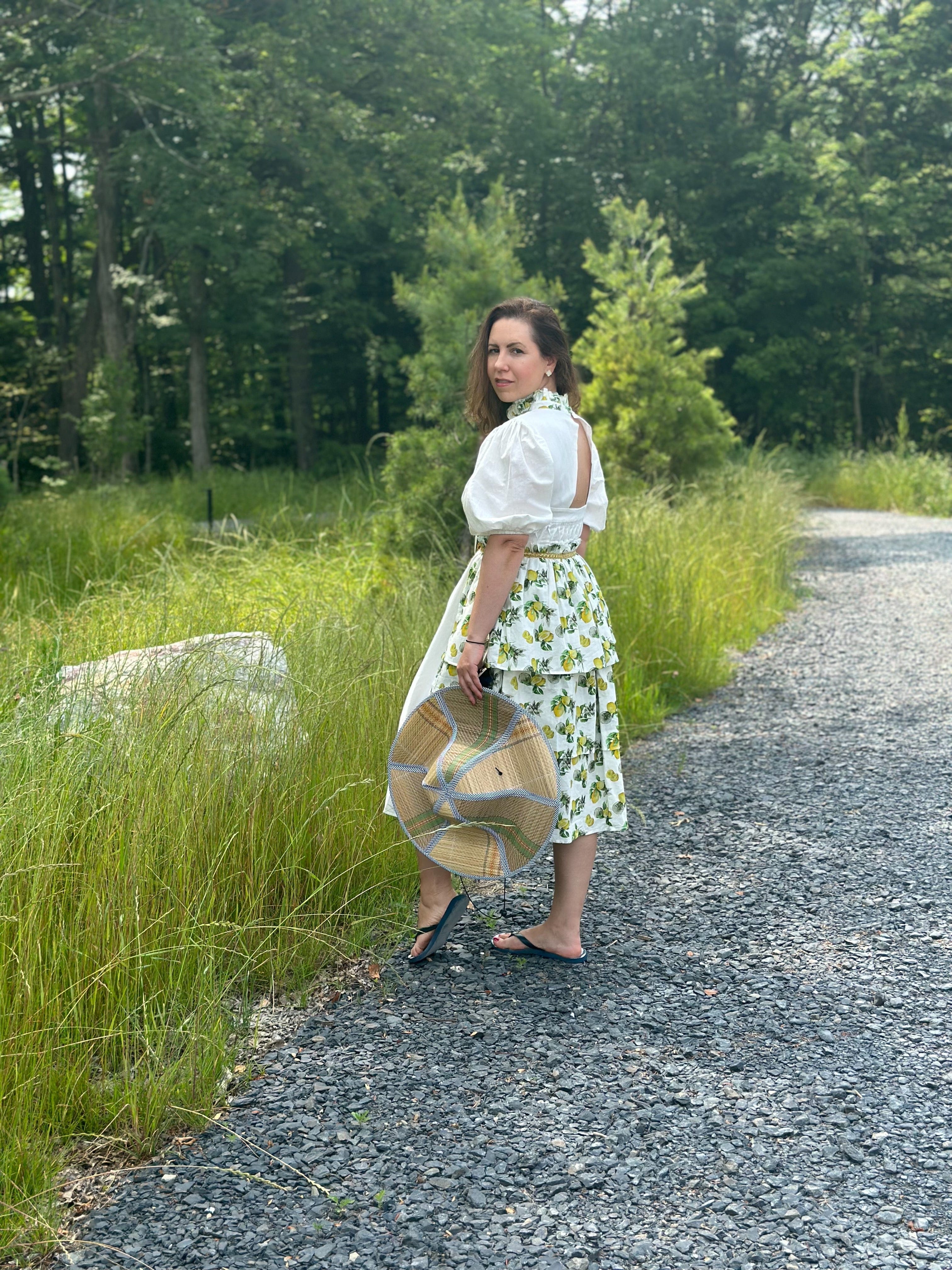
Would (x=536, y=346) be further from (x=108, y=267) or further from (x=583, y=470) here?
(x=108, y=267)

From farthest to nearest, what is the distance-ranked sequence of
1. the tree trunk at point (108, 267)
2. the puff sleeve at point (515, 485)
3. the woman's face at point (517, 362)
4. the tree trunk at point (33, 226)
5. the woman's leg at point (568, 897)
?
the tree trunk at point (33, 226), the tree trunk at point (108, 267), the woman's leg at point (568, 897), the woman's face at point (517, 362), the puff sleeve at point (515, 485)

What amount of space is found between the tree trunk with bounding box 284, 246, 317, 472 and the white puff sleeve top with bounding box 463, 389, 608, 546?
67.9 ft

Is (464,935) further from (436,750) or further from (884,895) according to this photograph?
(884,895)

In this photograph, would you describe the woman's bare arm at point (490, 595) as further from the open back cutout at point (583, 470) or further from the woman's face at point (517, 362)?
the woman's face at point (517, 362)

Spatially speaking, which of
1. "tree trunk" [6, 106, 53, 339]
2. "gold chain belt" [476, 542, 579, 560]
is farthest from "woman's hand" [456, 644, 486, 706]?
"tree trunk" [6, 106, 53, 339]

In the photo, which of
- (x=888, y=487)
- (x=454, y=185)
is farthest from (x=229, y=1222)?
(x=454, y=185)

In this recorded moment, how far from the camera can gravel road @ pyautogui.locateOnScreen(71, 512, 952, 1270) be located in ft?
6.38

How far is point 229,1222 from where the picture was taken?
197 cm

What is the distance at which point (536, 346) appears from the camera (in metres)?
2.89

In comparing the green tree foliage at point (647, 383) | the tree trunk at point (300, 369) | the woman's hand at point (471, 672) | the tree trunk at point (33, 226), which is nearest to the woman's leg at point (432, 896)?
the woman's hand at point (471, 672)

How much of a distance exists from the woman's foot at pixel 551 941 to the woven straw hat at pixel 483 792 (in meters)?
0.36

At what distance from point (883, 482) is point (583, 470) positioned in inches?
642

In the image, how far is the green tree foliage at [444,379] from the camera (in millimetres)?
7336

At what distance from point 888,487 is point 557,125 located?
46.6 ft
